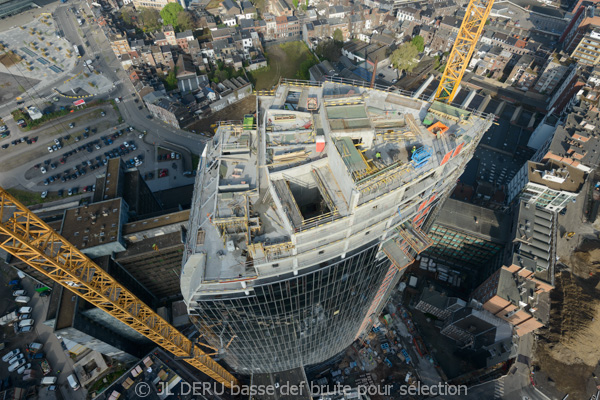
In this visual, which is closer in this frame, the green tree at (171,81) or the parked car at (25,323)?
the parked car at (25,323)

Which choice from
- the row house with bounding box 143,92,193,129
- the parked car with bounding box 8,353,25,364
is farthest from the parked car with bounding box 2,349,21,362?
the row house with bounding box 143,92,193,129

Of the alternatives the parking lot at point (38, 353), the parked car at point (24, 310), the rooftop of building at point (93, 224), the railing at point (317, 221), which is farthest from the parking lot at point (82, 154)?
the railing at point (317, 221)

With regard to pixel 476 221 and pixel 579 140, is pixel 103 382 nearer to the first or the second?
pixel 476 221

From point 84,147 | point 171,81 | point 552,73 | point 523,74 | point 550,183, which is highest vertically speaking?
point 552,73

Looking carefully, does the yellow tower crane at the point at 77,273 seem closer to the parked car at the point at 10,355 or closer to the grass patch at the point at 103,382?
the grass patch at the point at 103,382

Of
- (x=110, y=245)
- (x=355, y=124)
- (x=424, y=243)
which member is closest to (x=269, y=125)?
(x=355, y=124)

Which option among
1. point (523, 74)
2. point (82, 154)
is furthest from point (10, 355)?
point (523, 74)

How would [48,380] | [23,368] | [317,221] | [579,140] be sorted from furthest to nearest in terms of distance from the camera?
[579,140] < [23,368] < [48,380] < [317,221]
